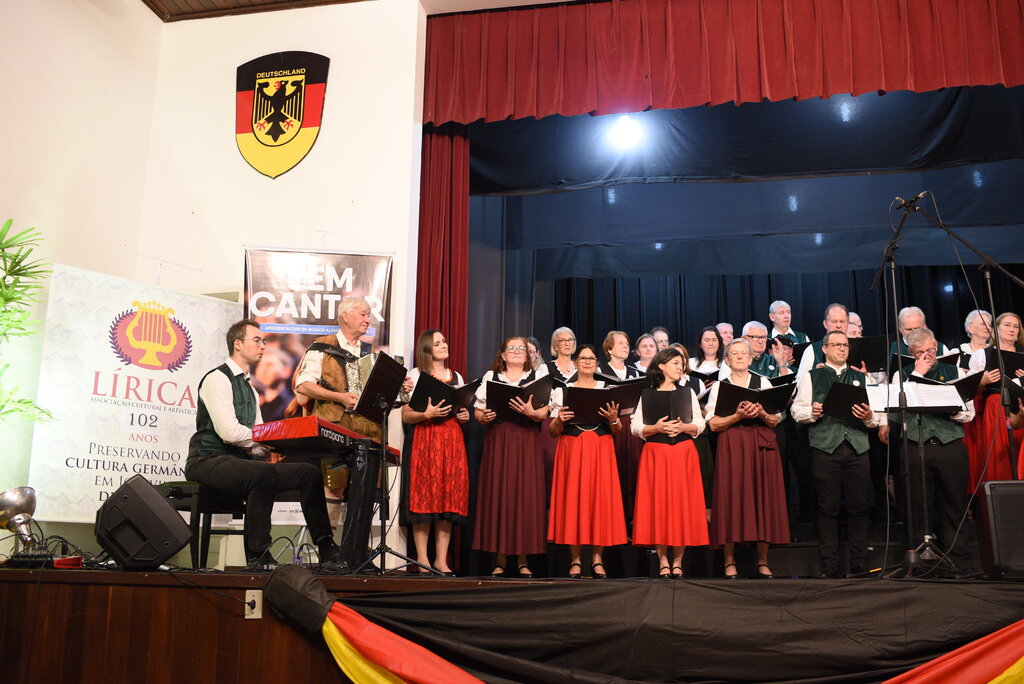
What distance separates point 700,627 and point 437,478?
6.67 feet

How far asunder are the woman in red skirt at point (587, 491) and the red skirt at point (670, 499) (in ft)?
0.47

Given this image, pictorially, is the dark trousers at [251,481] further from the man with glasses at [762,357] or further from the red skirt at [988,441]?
the red skirt at [988,441]

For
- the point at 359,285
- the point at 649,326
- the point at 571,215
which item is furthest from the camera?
the point at 649,326

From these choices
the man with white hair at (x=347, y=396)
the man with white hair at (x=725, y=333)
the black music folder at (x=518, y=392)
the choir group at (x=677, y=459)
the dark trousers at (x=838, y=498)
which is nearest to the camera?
the man with white hair at (x=347, y=396)

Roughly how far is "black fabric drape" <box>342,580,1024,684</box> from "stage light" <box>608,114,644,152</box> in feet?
12.3

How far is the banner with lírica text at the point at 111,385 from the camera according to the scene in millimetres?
5266

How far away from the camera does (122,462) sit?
546 cm

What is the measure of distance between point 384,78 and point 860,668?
490 centimetres

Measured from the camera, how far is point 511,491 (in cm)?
514

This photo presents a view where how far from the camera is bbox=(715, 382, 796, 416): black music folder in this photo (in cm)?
472

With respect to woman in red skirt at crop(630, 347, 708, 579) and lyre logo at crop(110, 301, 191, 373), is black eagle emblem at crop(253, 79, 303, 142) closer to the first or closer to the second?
lyre logo at crop(110, 301, 191, 373)

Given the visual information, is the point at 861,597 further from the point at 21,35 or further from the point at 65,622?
the point at 21,35

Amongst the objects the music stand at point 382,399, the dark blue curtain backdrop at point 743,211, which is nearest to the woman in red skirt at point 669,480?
the music stand at point 382,399

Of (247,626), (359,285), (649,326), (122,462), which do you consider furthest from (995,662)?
(649,326)
